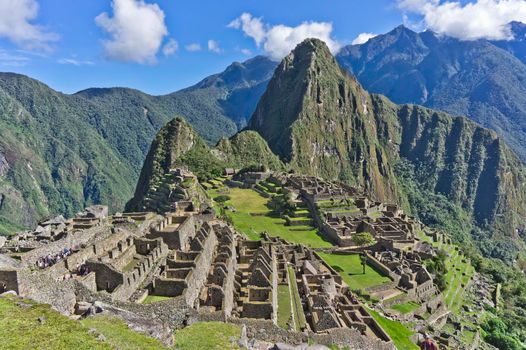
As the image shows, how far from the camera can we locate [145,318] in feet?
65.3

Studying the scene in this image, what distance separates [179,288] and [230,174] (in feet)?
352

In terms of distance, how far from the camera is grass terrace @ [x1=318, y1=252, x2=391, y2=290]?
51.3 m

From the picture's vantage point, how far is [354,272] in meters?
55.4

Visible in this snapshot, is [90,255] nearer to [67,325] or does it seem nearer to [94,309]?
[94,309]

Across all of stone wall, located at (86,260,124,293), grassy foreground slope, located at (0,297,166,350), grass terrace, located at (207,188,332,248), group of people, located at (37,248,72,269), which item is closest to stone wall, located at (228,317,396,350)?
stone wall, located at (86,260,124,293)

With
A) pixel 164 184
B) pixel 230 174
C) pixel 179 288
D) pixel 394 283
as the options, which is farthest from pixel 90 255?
pixel 230 174

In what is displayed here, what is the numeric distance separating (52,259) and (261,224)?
51.4m

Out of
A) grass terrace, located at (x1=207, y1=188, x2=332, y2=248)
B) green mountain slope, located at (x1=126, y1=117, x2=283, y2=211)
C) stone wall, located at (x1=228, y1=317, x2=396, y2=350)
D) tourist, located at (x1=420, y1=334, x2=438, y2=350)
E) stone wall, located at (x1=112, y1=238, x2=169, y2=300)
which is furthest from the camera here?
green mountain slope, located at (x1=126, y1=117, x2=283, y2=211)

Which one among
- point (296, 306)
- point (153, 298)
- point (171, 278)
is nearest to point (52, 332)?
point (153, 298)

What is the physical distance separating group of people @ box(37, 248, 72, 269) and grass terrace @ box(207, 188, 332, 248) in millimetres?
37333

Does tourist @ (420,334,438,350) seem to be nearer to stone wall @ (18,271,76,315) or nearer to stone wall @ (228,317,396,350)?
stone wall @ (228,317,396,350)

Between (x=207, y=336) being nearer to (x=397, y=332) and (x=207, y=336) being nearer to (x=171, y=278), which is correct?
(x=171, y=278)

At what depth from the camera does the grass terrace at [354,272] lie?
51312mm

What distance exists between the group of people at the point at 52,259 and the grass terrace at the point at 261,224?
37.3 metres
